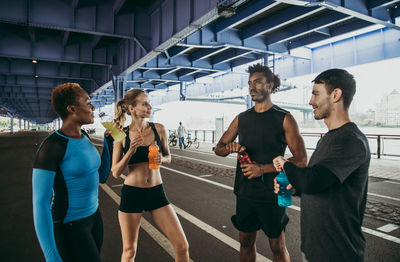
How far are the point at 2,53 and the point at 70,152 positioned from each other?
14458mm

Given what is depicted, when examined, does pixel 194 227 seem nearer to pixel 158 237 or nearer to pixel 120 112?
pixel 158 237

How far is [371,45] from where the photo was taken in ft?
40.6

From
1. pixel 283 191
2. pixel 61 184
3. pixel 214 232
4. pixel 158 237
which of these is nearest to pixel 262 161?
pixel 283 191

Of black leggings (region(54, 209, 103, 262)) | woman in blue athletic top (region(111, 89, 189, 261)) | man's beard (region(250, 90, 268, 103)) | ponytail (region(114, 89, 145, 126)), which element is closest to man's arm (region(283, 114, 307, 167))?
man's beard (region(250, 90, 268, 103))

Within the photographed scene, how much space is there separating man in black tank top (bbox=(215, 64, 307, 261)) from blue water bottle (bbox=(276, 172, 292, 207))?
0.75 feet

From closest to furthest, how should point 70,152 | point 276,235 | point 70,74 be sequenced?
point 70,152, point 276,235, point 70,74

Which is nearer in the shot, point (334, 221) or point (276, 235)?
point (334, 221)

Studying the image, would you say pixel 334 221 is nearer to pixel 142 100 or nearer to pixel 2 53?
pixel 142 100

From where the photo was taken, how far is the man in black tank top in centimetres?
251

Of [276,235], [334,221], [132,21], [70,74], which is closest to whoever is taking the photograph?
[334,221]

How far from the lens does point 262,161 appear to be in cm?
263

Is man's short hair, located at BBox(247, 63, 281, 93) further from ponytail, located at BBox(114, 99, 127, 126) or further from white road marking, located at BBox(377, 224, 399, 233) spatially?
white road marking, located at BBox(377, 224, 399, 233)

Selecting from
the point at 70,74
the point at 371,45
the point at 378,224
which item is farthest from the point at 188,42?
the point at 70,74

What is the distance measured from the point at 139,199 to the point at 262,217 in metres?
1.27
